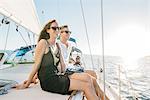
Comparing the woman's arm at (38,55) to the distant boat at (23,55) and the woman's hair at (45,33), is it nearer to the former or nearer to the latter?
the woman's hair at (45,33)

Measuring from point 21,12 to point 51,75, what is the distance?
63.1 inches

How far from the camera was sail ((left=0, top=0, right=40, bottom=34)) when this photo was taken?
9.05ft

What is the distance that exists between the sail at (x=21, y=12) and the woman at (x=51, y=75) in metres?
0.54

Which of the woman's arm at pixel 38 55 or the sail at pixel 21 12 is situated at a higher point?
the sail at pixel 21 12

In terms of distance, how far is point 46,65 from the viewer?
227 centimetres

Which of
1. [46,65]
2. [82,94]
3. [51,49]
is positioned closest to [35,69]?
[46,65]

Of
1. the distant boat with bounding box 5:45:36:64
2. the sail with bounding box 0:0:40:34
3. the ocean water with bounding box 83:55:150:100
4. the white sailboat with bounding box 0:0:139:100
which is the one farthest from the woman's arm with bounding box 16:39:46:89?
the distant boat with bounding box 5:45:36:64

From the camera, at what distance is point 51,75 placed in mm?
2199

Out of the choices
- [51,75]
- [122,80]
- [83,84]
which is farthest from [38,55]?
[122,80]

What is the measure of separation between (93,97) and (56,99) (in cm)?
28

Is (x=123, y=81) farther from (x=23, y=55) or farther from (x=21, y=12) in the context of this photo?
(x=21, y=12)

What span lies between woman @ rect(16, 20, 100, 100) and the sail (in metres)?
0.54

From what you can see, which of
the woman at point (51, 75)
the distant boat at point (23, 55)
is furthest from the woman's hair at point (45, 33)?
the distant boat at point (23, 55)

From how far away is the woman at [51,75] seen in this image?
2123 mm
